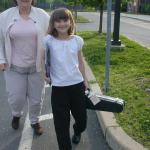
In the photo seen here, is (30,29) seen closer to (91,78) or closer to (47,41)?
(47,41)

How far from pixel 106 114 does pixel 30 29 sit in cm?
157

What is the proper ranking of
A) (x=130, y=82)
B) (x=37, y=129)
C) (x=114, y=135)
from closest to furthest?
(x=114, y=135) < (x=37, y=129) < (x=130, y=82)

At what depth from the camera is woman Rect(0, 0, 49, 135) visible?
195 inches

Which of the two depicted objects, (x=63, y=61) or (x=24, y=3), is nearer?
(x=63, y=61)

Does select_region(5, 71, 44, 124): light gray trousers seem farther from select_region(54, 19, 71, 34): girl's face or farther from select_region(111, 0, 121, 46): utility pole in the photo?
select_region(111, 0, 121, 46): utility pole

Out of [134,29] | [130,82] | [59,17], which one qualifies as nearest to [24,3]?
[59,17]

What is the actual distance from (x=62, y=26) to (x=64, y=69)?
0.44 meters

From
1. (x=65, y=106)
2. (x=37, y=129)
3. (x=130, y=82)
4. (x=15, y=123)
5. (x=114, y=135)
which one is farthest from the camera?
(x=130, y=82)

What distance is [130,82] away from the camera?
7652 mm

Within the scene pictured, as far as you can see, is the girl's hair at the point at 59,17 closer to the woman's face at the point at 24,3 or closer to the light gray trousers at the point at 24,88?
the woman's face at the point at 24,3

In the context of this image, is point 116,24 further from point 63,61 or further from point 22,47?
point 63,61

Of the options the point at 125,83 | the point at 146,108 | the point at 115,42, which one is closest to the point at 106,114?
the point at 146,108

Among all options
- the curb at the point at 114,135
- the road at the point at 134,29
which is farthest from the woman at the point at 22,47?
the road at the point at 134,29

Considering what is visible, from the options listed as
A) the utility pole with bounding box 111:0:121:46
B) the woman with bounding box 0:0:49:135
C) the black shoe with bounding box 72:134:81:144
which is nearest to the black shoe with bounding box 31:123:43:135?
the woman with bounding box 0:0:49:135
